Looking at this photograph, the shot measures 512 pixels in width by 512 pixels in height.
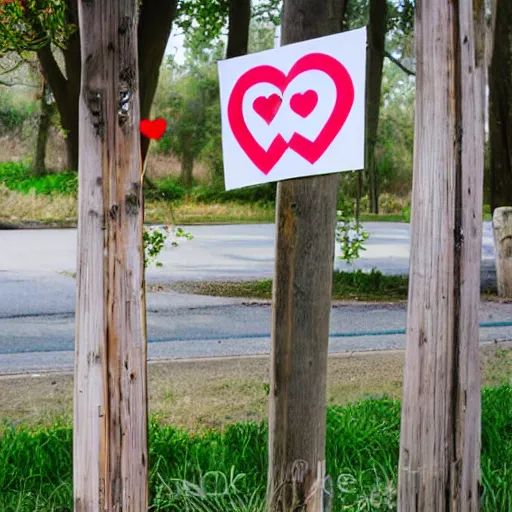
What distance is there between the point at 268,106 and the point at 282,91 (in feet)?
0.17

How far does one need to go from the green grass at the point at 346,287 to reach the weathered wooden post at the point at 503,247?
3.03 ft

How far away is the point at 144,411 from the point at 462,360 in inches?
30.1

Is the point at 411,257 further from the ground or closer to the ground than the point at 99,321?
further from the ground

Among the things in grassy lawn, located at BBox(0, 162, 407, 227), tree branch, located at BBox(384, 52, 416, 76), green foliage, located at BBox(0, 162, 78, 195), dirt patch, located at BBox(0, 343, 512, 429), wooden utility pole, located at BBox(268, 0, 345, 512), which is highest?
tree branch, located at BBox(384, 52, 416, 76)

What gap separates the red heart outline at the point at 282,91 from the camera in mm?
2252

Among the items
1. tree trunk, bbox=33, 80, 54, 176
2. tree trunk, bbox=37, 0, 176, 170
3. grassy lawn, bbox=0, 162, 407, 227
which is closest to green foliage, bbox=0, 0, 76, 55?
tree trunk, bbox=37, 0, 176, 170

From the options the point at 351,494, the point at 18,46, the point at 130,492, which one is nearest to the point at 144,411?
the point at 130,492

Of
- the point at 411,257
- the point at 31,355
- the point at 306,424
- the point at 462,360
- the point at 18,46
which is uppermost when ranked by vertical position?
the point at 18,46

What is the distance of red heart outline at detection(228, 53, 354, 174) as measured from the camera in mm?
2252

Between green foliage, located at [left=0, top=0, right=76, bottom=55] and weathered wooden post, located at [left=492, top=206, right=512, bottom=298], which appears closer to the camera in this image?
green foliage, located at [left=0, top=0, right=76, bottom=55]

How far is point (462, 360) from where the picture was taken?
221 cm

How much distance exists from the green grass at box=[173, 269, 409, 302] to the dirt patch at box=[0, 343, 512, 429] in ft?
10.1

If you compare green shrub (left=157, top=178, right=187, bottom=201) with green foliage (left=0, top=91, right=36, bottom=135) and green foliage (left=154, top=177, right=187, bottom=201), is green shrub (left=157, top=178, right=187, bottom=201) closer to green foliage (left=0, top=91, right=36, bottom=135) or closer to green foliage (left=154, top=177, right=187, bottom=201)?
green foliage (left=154, top=177, right=187, bottom=201)

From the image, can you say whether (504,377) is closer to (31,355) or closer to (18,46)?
(31,355)
